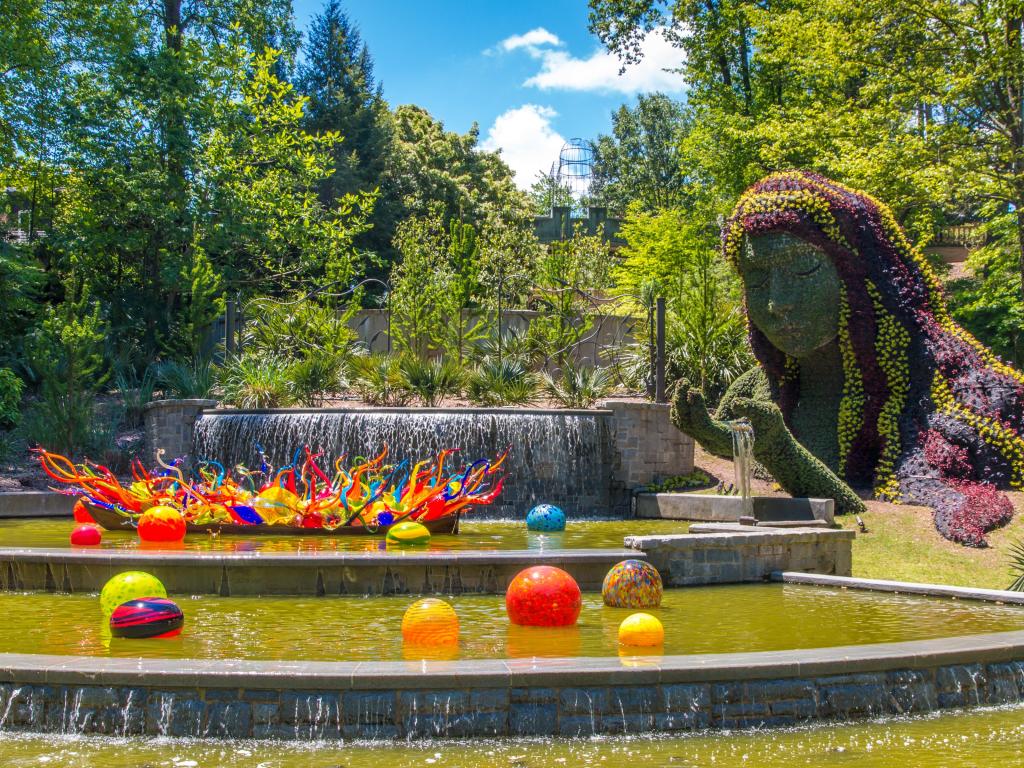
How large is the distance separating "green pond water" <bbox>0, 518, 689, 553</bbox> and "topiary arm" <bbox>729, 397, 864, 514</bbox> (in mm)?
1525

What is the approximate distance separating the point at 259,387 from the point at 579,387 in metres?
5.81

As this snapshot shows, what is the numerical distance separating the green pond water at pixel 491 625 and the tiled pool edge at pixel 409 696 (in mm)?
831

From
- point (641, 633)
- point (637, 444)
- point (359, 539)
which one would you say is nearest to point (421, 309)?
point (637, 444)

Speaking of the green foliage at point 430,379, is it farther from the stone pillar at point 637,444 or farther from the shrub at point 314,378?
the stone pillar at point 637,444

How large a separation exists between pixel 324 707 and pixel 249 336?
17.8 meters

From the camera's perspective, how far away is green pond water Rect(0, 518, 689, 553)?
37.6 feet

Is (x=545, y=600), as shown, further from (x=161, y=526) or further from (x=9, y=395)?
(x=9, y=395)

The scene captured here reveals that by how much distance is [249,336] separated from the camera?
911 inches

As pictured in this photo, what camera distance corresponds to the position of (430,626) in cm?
731

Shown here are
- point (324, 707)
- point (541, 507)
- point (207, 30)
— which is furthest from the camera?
point (207, 30)

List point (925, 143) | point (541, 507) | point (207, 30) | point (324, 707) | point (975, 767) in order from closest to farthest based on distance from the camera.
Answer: point (975, 767) < point (324, 707) < point (541, 507) < point (925, 143) < point (207, 30)

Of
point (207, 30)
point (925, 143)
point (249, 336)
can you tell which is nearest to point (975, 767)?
point (925, 143)

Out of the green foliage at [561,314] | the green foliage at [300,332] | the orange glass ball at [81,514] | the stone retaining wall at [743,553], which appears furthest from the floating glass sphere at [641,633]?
the green foliage at [300,332]

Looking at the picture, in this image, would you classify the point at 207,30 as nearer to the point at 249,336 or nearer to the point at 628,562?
the point at 249,336
